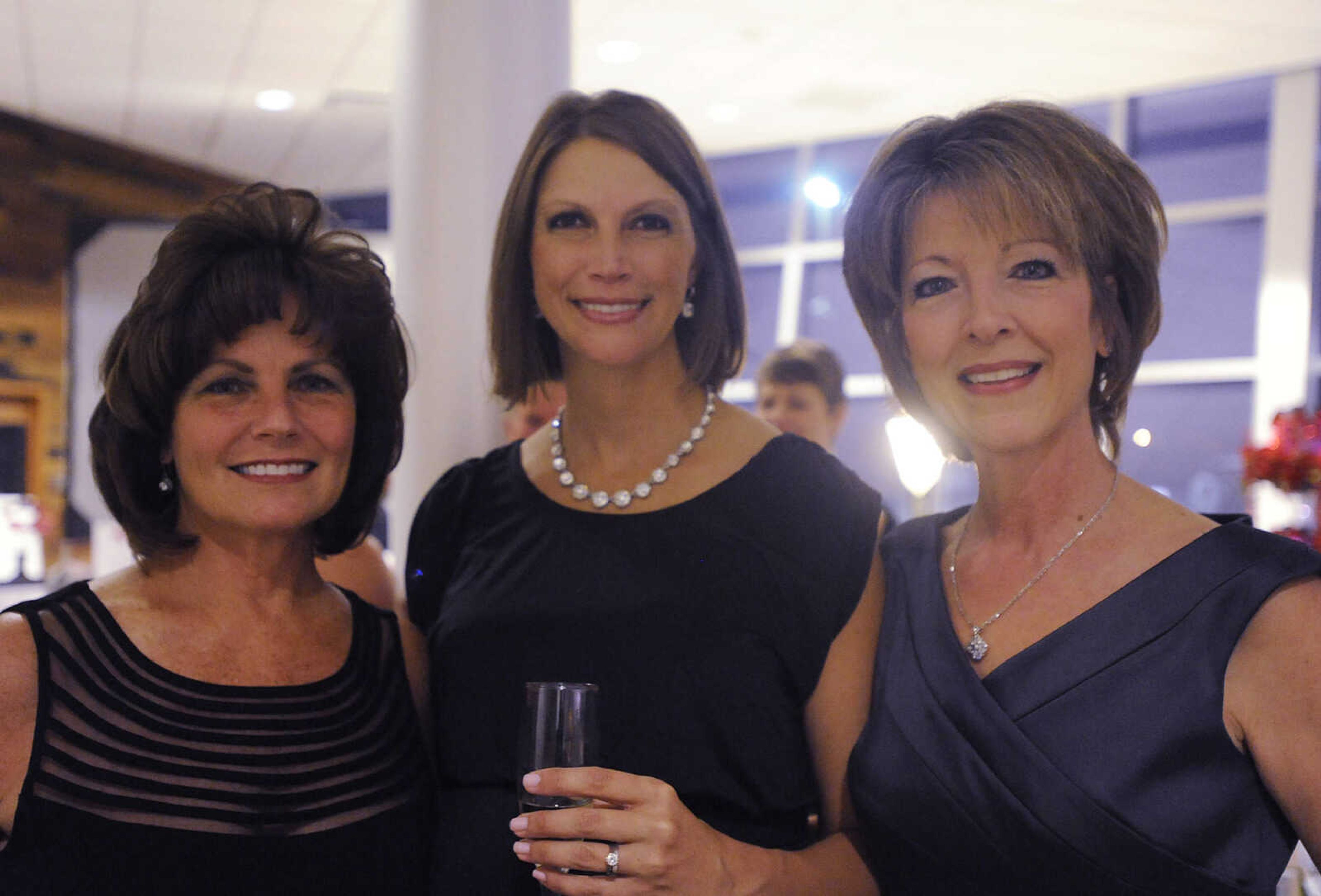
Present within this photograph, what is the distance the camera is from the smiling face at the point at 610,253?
6.33ft

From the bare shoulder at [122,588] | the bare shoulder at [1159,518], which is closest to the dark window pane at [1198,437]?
the bare shoulder at [1159,518]

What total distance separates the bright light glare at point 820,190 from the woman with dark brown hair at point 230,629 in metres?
7.86

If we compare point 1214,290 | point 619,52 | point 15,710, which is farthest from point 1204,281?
point 15,710

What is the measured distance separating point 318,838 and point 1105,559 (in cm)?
112

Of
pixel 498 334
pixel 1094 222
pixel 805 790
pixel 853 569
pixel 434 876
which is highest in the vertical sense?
pixel 1094 222

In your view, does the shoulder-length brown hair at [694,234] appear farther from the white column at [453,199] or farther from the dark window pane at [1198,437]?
the dark window pane at [1198,437]

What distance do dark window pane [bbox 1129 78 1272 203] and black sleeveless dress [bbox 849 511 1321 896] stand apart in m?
7.16

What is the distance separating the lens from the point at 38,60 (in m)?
7.14

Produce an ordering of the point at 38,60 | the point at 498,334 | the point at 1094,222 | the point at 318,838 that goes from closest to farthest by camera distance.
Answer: the point at 1094,222, the point at 318,838, the point at 498,334, the point at 38,60

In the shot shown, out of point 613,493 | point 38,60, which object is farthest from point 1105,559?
point 38,60

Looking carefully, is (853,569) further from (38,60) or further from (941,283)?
(38,60)

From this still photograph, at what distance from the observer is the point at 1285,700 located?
4.61 feet

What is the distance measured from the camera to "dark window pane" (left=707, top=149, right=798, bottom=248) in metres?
9.84

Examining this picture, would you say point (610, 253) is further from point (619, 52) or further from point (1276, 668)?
point (619, 52)
